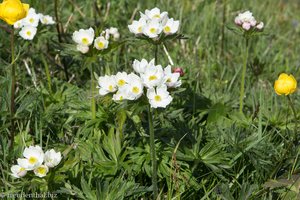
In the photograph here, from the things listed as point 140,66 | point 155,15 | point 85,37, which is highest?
point 155,15

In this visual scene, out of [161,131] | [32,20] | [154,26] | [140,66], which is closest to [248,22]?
[154,26]

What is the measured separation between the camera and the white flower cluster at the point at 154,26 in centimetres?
286

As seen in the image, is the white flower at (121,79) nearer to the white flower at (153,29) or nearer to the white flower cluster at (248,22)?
the white flower at (153,29)

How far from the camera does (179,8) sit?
479 centimetres

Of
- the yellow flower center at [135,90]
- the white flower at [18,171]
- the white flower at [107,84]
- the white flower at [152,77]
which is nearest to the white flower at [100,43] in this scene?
the white flower at [107,84]

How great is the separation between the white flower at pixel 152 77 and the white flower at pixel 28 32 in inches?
44.3

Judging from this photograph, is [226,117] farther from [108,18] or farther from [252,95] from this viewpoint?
[108,18]

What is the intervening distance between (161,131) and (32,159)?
0.82 meters

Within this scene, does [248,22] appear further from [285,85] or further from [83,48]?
[83,48]

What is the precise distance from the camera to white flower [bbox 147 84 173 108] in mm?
2408

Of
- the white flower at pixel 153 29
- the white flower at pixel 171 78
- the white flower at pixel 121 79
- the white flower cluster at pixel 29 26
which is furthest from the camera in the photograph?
the white flower cluster at pixel 29 26

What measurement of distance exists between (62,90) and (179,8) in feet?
5.59

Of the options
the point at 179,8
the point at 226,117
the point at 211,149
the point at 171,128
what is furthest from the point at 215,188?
the point at 179,8

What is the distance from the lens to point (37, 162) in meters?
2.42
